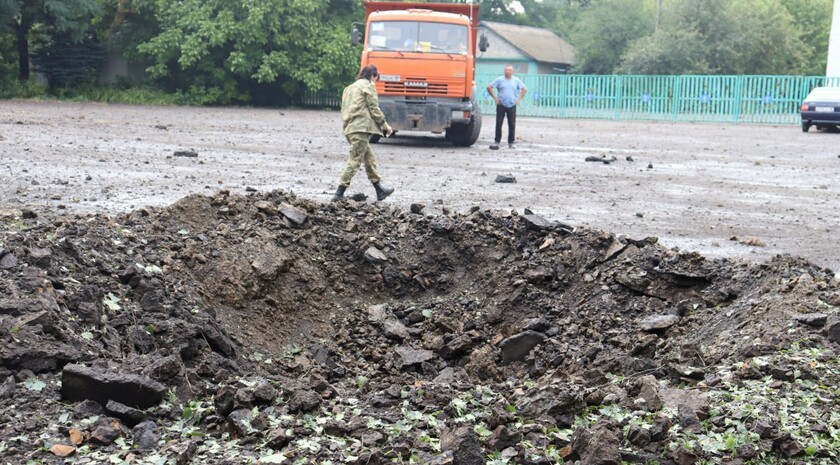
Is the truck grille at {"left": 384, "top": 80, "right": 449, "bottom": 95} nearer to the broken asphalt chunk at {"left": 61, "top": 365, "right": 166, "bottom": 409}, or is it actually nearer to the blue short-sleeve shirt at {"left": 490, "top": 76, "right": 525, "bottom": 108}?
the blue short-sleeve shirt at {"left": 490, "top": 76, "right": 525, "bottom": 108}

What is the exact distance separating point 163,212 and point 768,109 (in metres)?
34.5

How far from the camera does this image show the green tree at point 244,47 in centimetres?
3522

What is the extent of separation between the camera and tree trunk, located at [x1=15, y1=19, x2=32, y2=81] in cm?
3481

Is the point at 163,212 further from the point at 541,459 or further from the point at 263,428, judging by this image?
the point at 541,459

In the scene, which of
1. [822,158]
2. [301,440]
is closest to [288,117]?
[822,158]

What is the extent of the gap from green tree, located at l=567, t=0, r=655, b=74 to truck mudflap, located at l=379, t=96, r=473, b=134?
1447 inches

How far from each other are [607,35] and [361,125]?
153ft

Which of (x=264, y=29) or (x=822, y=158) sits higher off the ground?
(x=264, y=29)

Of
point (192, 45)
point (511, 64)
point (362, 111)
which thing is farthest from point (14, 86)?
point (511, 64)

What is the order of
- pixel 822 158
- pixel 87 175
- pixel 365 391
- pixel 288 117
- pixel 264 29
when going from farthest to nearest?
pixel 264 29 → pixel 288 117 → pixel 822 158 → pixel 87 175 → pixel 365 391

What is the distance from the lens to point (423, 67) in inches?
776

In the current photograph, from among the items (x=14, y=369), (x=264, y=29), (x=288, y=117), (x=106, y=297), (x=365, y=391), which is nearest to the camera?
(x=14, y=369)

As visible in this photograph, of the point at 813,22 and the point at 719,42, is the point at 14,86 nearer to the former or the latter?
the point at 719,42

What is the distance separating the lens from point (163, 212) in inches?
315
